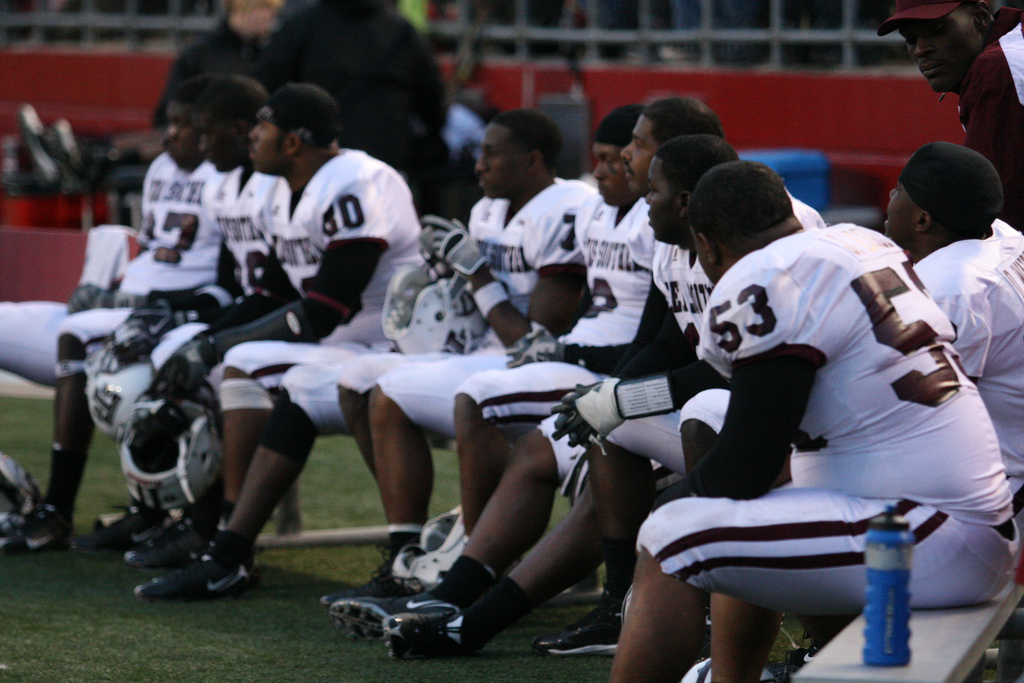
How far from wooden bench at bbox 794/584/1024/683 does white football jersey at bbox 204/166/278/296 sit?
2.76m

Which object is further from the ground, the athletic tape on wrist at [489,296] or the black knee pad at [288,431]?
the athletic tape on wrist at [489,296]

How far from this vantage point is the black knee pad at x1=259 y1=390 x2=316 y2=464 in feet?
12.8

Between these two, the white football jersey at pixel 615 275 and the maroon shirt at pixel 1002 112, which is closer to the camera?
the maroon shirt at pixel 1002 112

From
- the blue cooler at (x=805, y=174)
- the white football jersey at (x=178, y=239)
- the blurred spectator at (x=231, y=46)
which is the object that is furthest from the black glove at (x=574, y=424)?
the blue cooler at (x=805, y=174)

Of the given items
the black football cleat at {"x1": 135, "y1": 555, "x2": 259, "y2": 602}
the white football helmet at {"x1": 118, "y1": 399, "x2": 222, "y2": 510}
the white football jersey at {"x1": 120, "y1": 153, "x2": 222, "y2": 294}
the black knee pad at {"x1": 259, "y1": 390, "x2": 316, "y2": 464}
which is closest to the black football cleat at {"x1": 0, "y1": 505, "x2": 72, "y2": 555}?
the white football helmet at {"x1": 118, "y1": 399, "x2": 222, "y2": 510}

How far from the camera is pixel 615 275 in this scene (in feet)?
11.7

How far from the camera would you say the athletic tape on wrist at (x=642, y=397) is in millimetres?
2742

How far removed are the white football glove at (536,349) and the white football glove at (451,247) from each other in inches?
14.0

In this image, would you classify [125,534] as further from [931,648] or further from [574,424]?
[931,648]

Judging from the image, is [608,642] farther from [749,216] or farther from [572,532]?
[749,216]

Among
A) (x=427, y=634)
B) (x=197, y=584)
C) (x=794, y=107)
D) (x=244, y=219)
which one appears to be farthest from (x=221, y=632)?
(x=794, y=107)

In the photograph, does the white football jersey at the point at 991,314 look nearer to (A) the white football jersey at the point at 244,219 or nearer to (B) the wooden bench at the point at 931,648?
(B) the wooden bench at the point at 931,648

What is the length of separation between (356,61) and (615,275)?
9.97 ft

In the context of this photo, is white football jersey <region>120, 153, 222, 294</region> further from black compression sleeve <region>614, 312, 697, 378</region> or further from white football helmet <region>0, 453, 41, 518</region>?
black compression sleeve <region>614, 312, 697, 378</region>
